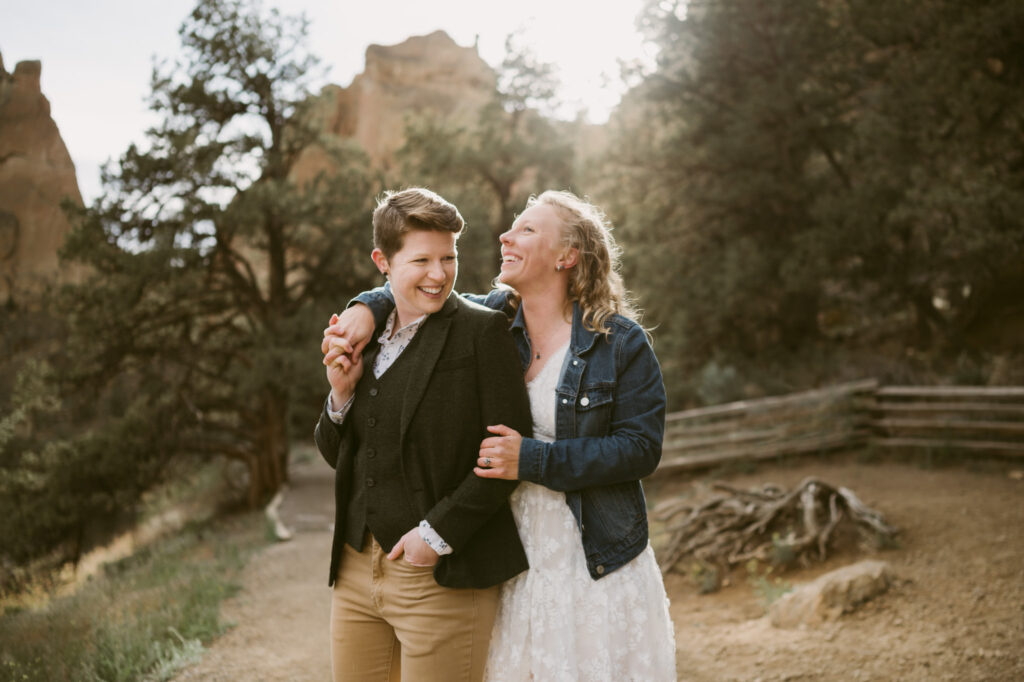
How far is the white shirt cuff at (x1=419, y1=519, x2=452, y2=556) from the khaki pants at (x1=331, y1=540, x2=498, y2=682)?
0.12 meters

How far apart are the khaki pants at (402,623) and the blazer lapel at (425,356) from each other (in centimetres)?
42

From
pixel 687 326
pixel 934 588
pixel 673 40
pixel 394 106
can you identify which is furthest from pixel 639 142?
pixel 394 106

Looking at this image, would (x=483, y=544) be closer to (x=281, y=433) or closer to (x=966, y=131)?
(x=966, y=131)

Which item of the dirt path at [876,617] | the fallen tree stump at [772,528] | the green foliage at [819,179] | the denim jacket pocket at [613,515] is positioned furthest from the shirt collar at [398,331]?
the green foliage at [819,179]

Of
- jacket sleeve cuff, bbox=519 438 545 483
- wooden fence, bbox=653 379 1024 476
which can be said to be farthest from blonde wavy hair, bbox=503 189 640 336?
wooden fence, bbox=653 379 1024 476

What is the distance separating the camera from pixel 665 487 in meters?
10.2

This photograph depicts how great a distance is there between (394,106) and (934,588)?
32.3m

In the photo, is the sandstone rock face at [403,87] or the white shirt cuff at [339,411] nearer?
the white shirt cuff at [339,411]

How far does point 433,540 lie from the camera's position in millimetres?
2090

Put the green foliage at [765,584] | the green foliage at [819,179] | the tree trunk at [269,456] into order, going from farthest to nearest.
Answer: the tree trunk at [269,456] → the green foliage at [819,179] → the green foliage at [765,584]

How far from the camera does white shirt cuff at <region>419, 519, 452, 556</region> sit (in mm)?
2082

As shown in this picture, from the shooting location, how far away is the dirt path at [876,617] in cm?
397

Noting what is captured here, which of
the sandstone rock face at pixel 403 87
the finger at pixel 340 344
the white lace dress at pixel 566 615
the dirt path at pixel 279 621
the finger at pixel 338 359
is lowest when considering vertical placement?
the dirt path at pixel 279 621

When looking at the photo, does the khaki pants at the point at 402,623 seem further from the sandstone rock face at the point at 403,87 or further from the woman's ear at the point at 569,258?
the sandstone rock face at the point at 403,87
